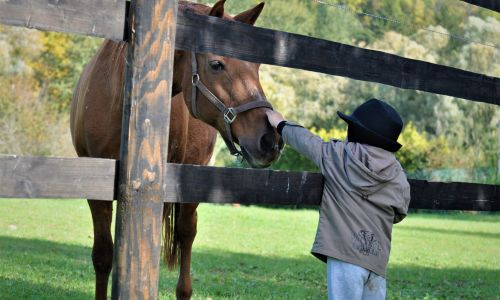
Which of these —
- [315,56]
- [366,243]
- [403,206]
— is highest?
[315,56]

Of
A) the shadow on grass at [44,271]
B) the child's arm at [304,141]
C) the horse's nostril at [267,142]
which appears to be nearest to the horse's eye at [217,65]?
the horse's nostril at [267,142]

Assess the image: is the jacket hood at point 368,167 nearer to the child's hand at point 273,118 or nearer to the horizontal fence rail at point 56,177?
the child's hand at point 273,118

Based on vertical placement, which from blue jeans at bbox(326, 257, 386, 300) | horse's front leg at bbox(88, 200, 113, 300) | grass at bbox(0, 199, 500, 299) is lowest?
grass at bbox(0, 199, 500, 299)

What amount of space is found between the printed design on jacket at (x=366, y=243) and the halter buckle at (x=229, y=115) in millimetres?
987

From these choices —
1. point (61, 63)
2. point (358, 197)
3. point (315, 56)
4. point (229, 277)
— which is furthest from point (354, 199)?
point (61, 63)

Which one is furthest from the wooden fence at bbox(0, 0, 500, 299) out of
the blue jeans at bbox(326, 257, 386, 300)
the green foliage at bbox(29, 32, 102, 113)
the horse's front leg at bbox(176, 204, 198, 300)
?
the green foliage at bbox(29, 32, 102, 113)

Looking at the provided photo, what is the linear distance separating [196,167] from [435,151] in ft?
108

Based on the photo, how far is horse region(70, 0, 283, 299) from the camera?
4098mm

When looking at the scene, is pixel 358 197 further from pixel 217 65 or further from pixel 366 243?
pixel 217 65

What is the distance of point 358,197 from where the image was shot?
3.73 meters

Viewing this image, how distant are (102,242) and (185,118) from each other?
120 centimetres

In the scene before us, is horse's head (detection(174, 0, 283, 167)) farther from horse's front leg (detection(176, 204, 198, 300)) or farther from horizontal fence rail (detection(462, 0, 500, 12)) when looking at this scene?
horse's front leg (detection(176, 204, 198, 300))

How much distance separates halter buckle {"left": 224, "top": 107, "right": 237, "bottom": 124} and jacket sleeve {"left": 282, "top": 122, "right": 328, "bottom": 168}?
457 mm

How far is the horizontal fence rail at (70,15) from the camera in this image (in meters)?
2.84
